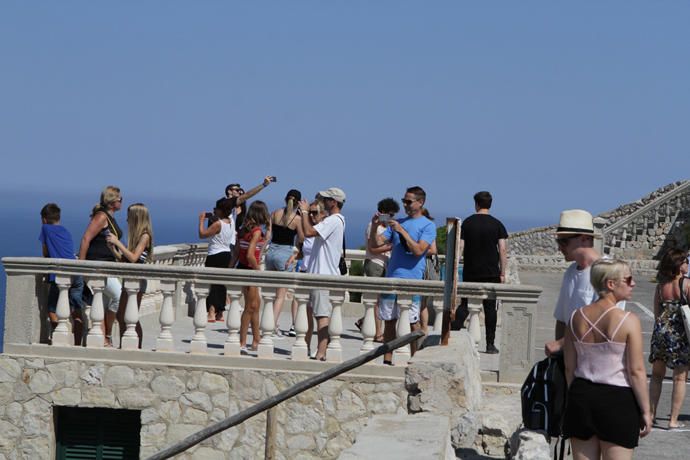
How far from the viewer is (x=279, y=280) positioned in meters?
14.1

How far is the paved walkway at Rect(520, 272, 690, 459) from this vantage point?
11.1 m

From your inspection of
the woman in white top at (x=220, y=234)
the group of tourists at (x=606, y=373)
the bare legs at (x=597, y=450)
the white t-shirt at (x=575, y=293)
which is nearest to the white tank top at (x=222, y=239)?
the woman in white top at (x=220, y=234)

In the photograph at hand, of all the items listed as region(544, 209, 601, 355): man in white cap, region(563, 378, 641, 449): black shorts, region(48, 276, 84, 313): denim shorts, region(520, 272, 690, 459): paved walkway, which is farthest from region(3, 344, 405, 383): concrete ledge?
region(563, 378, 641, 449): black shorts

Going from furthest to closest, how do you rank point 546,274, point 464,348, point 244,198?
point 546,274 < point 244,198 < point 464,348

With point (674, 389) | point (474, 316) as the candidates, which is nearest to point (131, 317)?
point (474, 316)

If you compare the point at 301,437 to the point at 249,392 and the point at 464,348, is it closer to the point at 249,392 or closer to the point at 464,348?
the point at 249,392

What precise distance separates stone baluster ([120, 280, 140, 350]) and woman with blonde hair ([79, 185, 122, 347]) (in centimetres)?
16

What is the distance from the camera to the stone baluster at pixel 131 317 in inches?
564

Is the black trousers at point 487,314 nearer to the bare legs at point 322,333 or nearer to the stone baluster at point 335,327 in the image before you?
the stone baluster at point 335,327

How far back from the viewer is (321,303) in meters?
14.0

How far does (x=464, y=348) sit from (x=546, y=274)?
2908 cm

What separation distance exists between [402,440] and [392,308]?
6.36 m

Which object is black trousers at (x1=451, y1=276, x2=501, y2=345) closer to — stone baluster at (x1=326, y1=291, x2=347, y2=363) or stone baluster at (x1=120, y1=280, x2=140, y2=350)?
stone baluster at (x1=326, y1=291, x2=347, y2=363)

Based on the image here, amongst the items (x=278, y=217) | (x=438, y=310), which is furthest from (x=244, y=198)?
(x=438, y=310)
